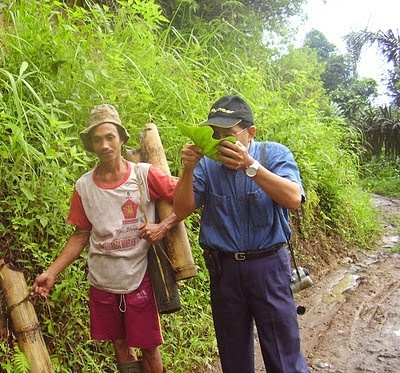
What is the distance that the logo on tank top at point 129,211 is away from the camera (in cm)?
248

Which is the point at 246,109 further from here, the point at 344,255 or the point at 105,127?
the point at 344,255

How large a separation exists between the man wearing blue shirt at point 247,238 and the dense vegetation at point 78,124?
1044 mm

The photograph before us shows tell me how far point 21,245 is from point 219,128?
1.58m

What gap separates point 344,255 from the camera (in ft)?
22.8

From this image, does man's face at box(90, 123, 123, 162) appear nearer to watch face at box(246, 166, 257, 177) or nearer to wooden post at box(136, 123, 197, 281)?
wooden post at box(136, 123, 197, 281)

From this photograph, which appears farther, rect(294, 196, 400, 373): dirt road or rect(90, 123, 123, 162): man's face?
rect(294, 196, 400, 373): dirt road

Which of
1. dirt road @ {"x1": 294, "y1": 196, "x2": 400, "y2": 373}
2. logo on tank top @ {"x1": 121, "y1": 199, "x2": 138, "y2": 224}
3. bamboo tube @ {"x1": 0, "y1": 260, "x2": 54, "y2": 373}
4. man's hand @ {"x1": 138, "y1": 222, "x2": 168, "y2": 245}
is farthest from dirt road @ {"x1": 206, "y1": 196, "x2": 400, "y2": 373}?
logo on tank top @ {"x1": 121, "y1": 199, "x2": 138, "y2": 224}

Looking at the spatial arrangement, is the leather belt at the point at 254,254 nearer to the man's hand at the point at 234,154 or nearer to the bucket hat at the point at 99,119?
the man's hand at the point at 234,154

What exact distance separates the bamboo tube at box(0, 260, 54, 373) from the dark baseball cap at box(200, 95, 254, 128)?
57.0 inches

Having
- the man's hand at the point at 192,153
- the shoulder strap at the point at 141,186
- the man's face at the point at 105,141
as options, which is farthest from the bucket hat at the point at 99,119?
the man's hand at the point at 192,153

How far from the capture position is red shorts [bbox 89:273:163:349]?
2518mm

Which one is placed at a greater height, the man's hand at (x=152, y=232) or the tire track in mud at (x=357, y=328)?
the man's hand at (x=152, y=232)

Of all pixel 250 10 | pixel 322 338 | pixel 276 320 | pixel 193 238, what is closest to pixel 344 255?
pixel 322 338

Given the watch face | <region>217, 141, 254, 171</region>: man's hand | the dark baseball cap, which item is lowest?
the watch face
